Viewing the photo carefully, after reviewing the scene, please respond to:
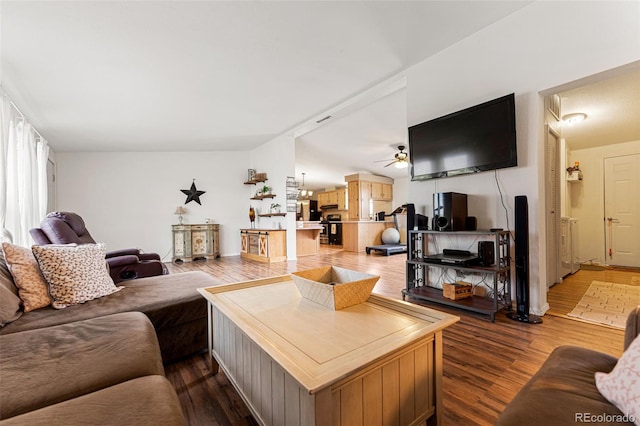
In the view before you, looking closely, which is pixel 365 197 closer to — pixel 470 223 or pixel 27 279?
pixel 470 223

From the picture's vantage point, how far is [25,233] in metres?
3.14

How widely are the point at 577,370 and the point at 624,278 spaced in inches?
172

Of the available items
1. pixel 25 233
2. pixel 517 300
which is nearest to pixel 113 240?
pixel 25 233

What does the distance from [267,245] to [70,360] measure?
455 cm

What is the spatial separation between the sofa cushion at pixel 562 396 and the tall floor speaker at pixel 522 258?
147cm

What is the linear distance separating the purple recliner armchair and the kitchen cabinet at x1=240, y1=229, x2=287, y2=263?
7.79ft

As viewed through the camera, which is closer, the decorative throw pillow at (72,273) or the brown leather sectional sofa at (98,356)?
the brown leather sectional sofa at (98,356)

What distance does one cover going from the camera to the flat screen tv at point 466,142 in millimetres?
2379

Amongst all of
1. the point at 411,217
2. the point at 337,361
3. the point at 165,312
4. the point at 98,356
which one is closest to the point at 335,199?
the point at 411,217

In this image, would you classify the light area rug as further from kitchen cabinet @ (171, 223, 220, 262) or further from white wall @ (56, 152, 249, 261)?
white wall @ (56, 152, 249, 261)

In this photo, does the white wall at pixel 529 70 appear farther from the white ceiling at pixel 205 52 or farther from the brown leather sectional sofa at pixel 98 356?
the brown leather sectional sofa at pixel 98 356

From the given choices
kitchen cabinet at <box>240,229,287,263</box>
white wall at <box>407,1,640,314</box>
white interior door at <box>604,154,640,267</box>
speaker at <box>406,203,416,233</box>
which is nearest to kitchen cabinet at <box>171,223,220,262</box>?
kitchen cabinet at <box>240,229,287,263</box>

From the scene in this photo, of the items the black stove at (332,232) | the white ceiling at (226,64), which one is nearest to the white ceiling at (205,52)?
the white ceiling at (226,64)

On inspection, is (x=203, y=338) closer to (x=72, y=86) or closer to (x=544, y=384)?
(x=544, y=384)
